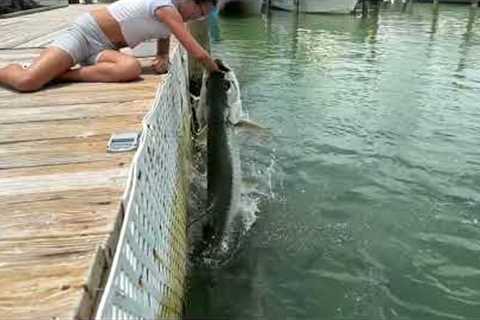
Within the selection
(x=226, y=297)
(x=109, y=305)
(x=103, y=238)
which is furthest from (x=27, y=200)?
(x=226, y=297)

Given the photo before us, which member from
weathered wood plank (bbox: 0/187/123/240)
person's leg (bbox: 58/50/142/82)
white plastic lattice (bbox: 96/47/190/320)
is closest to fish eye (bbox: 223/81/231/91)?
white plastic lattice (bbox: 96/47/190/320)

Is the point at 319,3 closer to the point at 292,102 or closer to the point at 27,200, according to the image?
the point at 292,102

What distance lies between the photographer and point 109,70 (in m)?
4.98

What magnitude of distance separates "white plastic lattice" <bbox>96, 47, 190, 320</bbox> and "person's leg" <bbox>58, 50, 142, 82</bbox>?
58cm

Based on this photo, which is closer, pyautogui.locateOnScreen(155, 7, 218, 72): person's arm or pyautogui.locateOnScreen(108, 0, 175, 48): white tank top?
pyautogui.locateOnScreen(155, 7, 218, 72): person's arm

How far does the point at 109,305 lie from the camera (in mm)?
1749

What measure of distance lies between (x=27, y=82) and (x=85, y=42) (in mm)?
657

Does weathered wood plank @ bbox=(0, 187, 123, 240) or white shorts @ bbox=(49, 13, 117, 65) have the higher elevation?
white shorts @ bbox=(49, 13, 117, 65)

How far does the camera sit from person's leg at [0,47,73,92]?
4703 mm

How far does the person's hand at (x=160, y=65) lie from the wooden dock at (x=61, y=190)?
0.30m

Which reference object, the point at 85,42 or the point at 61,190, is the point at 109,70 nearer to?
the point at 85,42

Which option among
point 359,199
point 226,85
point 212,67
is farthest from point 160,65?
point 359,199

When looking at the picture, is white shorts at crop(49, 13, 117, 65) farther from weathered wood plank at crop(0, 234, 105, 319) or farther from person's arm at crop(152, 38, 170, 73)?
weathered wood plank at crop(0, 234, 105, 319)

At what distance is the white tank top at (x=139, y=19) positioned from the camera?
482cm
